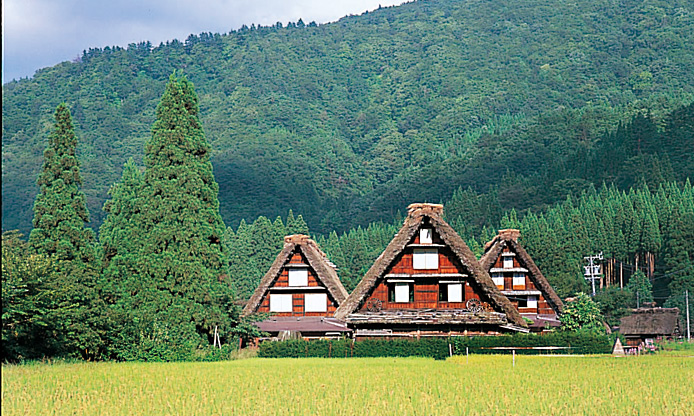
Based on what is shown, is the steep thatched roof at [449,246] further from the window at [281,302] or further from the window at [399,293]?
the window at [281,302]

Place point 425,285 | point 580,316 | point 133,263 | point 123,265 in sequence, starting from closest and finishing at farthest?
point 133,263
point 123,265
point 425,285
point 580,316

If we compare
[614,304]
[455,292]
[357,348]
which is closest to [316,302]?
[455,292]

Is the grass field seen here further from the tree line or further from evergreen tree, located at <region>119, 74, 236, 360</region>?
evergreen tree, located at <region>119, 74, 236, 360</region>

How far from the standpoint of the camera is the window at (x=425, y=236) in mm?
43562

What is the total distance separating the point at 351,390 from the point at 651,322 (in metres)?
57.9

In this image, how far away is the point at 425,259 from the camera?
43.6 metres

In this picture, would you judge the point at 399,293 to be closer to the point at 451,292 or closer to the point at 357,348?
the point at 451,292

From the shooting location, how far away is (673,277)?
83812mm

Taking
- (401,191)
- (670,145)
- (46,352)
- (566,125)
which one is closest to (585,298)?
(46,352)

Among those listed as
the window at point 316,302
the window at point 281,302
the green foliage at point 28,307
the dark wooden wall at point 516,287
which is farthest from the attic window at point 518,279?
the green foliage at point 28,307

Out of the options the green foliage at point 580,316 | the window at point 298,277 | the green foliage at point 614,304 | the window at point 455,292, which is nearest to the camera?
the window at point 455,292

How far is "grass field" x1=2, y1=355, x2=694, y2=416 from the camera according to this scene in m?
16.9

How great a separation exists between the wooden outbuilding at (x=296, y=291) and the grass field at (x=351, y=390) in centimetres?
2179

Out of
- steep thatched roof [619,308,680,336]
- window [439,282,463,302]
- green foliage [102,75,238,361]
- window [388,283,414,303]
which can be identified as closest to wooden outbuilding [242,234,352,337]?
window [388,283,414,303]
